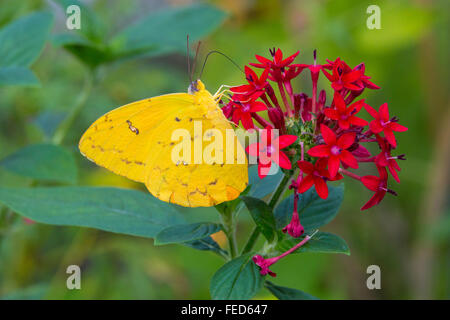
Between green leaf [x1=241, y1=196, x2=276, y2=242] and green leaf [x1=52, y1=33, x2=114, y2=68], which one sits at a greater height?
green leaf [x1=52, y1=33, x2=114, y2=68]

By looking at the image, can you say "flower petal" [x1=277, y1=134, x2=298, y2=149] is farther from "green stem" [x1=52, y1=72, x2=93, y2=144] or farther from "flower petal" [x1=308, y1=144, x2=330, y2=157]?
"green stem" [x1=52, y1=72, x2=93, y2=144]

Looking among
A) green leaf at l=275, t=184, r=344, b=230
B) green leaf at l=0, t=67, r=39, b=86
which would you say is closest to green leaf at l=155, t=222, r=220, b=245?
green leaf at l=275, t=184, r=344, b=230

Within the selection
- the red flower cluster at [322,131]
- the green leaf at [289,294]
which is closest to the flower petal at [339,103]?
the red flower cluster at [322,131]

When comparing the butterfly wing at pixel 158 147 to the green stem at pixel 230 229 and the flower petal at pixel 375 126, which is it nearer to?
the green stem at pixel 230 229

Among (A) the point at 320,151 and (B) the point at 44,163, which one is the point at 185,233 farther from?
(B) the point at 44,163

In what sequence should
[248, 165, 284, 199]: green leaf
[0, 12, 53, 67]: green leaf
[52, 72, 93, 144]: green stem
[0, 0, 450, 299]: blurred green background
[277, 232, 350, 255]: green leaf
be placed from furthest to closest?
1. [0, 0, 450, 299]: blurred green background
2. [52, 72, 93, 144]: green stem
3. [0, 12, 53, 67]: green leaf
4. [248, 165, 284, 199]: green leaf
5. [277, 232, 350, 255]: green leaf

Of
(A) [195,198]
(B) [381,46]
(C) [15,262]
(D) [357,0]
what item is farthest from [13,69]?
(D) [357,0]

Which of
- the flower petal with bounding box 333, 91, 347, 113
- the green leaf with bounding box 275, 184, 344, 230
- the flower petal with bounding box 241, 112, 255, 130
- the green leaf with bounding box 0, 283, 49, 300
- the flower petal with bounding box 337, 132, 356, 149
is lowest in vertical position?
the green leaf with bounding box 0, 283, 49, 300
